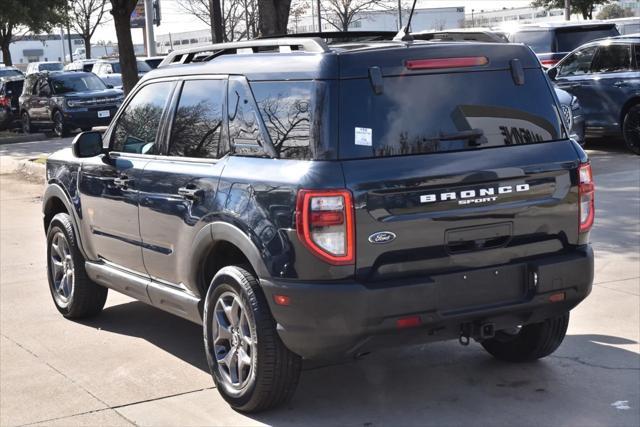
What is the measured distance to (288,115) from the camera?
494 cm

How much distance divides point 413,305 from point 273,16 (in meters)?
9.87

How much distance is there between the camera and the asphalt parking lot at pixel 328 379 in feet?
17.1

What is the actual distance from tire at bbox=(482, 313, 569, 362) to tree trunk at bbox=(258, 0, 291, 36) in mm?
8694

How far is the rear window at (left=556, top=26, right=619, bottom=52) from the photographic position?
20141mm

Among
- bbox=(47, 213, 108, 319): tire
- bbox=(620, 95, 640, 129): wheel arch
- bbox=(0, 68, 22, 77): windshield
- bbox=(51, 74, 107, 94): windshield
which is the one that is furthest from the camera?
bbox=(0, 68, 22, 77): windshield

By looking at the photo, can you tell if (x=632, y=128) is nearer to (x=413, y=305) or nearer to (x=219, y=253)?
(x=219, y=253)

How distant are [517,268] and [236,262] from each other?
153cm

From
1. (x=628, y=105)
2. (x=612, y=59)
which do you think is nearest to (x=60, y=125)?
(x=612, y=59)

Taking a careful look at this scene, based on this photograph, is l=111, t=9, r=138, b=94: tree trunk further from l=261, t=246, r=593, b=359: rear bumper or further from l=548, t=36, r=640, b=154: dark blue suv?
l=261, t=246, r=593, b=359: rear bumper

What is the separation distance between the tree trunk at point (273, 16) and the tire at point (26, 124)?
14491 millimetres

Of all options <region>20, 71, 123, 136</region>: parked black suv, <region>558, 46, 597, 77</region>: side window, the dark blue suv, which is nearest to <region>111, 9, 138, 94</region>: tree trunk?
<region>20, 71, 123, 136</region>: parked black suv

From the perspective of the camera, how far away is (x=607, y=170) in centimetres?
1406

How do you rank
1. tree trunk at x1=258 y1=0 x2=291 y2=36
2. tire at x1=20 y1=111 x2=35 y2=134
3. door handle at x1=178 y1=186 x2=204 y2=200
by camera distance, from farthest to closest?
1. tire at x1=20 y1=111 x2=35 y2=134
2. tree trunk at x1=258 y1=0 x2=291 y2=36
3. door handle at x1=178 y1=186 x2=204 y2=200

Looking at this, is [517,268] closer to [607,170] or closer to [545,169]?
[545,169]
